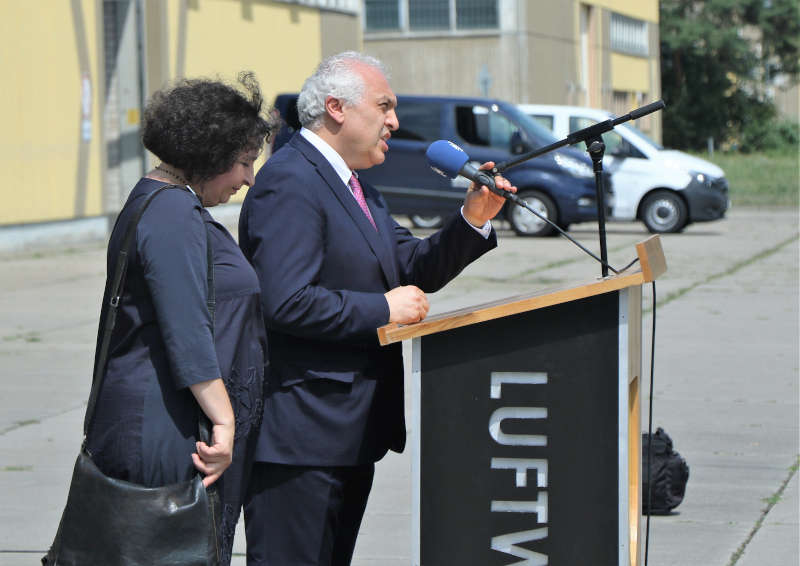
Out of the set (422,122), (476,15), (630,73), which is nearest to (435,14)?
(476,15)

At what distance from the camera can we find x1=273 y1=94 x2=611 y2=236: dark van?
21.2 meters

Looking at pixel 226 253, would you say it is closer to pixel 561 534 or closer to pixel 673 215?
pixel 561 534

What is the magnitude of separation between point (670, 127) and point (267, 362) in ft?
212

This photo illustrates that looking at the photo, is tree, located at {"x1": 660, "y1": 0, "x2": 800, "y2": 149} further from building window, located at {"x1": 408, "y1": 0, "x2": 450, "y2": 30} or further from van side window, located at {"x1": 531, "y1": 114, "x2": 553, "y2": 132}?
van side window, located at {"x1": 531, "y1": 114, "x2": 553, "y2": 132}

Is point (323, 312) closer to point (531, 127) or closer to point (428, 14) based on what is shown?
point (531, 127)

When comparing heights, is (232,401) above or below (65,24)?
below

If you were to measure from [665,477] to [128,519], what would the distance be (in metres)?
3.11

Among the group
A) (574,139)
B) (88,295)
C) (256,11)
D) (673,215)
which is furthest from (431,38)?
(574,139)

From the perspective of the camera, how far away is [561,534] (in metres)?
3.51

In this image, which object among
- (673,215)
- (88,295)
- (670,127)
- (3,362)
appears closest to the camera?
(3,362)

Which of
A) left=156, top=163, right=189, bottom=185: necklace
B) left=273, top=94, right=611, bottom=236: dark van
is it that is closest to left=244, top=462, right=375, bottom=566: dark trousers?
left=156, top=163, right=189, bottom=185: necklace

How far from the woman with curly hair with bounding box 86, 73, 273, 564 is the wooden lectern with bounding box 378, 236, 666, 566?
46 centimetres

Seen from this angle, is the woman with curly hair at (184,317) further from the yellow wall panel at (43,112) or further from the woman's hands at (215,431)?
the yellow wall panel at (43,112)

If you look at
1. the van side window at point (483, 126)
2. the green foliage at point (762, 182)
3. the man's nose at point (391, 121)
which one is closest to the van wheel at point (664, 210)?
the van side window at point (483, 126)
